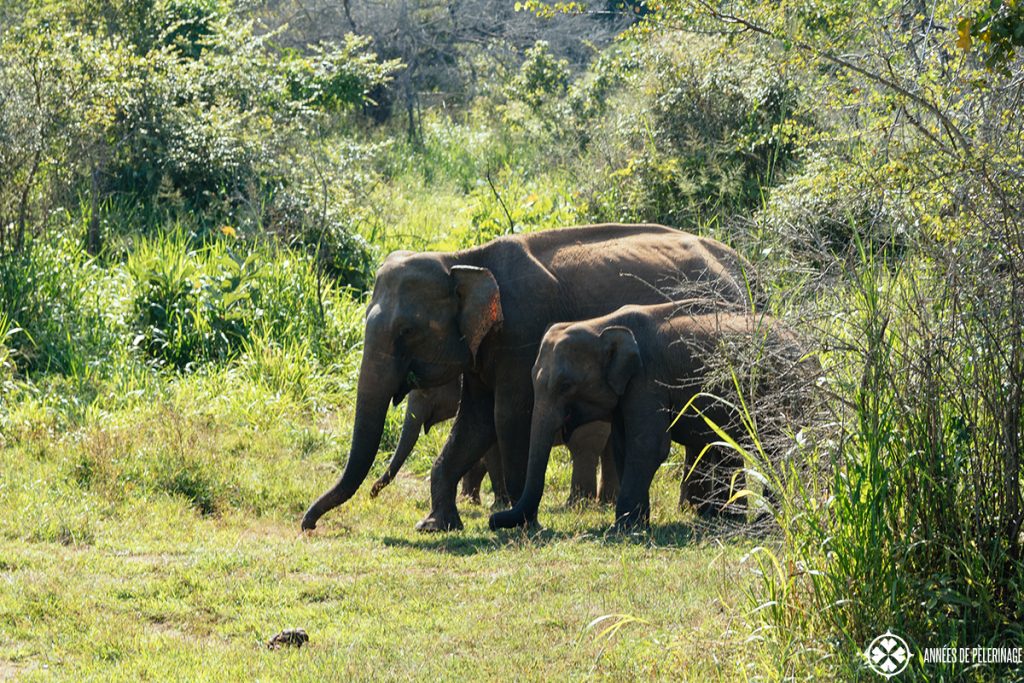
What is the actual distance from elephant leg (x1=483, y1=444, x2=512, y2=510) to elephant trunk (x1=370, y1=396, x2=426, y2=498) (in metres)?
0.62

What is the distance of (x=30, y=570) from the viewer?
346 inches

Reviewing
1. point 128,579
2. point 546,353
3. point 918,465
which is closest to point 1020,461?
point 918,465

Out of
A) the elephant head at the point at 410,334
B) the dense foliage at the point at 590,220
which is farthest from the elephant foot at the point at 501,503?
the dense foliage at the point at 590,220

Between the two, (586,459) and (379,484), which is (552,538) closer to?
(586,459)

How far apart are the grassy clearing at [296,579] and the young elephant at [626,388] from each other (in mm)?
336

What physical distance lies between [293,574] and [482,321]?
2593 millimetres

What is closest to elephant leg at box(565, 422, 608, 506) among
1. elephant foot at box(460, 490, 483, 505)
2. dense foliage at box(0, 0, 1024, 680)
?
elephant foot at box(460, 490, 483, 505)

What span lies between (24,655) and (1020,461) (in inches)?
184

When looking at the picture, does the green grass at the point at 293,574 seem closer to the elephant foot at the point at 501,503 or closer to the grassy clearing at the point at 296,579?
the grassy clearing at the point at 296,579

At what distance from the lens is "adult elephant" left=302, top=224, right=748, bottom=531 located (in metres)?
10.6

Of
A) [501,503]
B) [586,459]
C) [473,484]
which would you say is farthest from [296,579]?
[473,484]

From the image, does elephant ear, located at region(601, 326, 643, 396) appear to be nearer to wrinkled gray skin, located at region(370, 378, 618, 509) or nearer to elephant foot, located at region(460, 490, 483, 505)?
wrinkled gray skin, located at region(370, 378, 618, 509)

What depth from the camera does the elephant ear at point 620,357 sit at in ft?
33.1

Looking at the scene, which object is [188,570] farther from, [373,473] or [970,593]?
[970,593]
